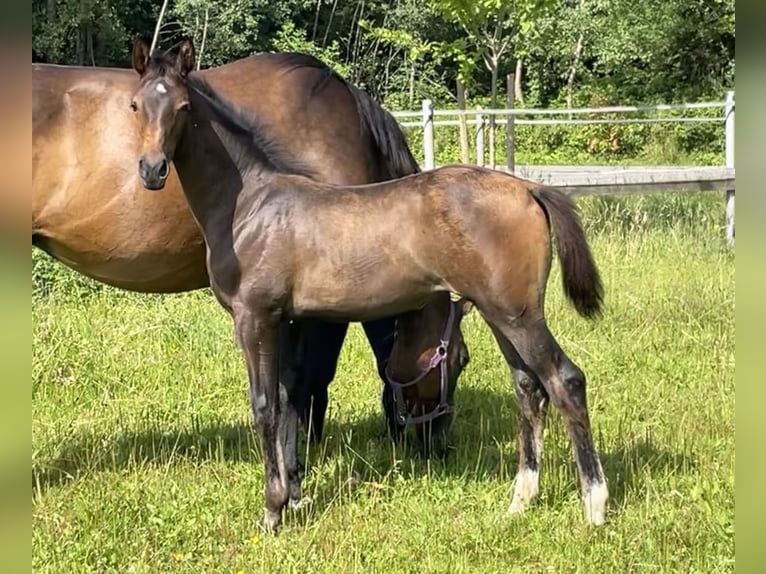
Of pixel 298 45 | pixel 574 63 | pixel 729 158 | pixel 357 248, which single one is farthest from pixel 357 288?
pixel 574 63

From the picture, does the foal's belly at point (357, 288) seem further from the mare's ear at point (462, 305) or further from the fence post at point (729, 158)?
the fence post at point (729, 158)

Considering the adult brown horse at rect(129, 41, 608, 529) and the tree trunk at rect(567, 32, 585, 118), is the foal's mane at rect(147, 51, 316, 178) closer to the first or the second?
the adult brown horse at rect(129, 41, 608, 529)

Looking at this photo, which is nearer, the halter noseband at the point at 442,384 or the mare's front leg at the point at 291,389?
the mare's front leg at the point at 291,389

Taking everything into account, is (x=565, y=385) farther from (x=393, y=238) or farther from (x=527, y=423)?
(x=393, y=238)

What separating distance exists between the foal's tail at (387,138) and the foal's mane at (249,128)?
565 millimetres

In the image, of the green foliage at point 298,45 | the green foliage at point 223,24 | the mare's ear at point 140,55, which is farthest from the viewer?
the green foliage at point 223,24

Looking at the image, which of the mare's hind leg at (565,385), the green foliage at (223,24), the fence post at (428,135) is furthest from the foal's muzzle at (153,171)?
the green foliage at (223,24)

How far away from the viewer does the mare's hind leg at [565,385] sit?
3381mm

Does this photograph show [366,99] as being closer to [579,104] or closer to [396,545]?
[396,545]

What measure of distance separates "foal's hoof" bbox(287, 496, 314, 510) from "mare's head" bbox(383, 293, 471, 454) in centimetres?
65
